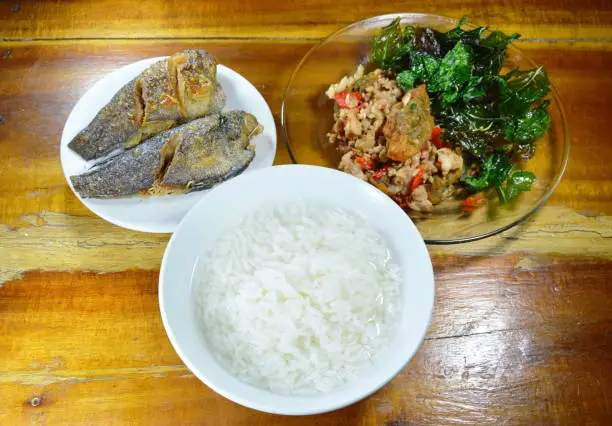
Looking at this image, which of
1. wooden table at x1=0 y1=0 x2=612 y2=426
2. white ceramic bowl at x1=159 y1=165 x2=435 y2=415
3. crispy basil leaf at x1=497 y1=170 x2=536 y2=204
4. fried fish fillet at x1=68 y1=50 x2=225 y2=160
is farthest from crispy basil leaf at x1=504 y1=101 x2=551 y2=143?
fried fish fillet at x1=68 y1=50 x2=225 y2=160

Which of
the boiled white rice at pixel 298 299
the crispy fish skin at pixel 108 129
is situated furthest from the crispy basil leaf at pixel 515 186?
the crispy fish skin at pixel 108 129

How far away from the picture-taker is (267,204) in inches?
72.4

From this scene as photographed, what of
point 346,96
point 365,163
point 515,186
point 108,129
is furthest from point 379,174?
point 108,129

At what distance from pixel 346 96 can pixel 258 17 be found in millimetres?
768

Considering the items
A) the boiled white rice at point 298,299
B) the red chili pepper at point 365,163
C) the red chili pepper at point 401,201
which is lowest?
the boiled white rice at point 298,299

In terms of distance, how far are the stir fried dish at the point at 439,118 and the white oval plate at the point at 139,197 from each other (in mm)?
289

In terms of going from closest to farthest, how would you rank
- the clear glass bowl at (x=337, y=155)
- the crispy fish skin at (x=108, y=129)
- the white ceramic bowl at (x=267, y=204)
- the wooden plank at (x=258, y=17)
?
the white ceramic bowl at (x=267, y=204), the clear glass bowl at (x=337, y=155), the crispy fish skin at (x=108, y=129), the wooden plank at (x=258, y=17)

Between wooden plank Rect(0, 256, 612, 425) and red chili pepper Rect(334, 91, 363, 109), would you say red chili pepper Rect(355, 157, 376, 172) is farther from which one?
wooden plank Rect(0, 256, 612, 425)

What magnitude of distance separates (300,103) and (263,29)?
591mm

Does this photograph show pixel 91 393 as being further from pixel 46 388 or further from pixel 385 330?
pixel 385 330

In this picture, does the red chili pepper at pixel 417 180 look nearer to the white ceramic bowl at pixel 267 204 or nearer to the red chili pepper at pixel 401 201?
the red chili pepper at pixel 401 201

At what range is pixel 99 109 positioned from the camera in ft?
7.01

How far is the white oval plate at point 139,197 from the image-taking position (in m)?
1.95

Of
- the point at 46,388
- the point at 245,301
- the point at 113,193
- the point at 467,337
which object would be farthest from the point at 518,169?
the point at 46,388
